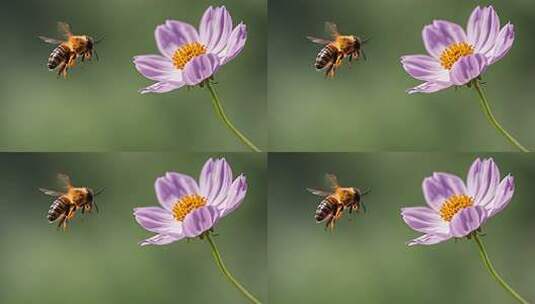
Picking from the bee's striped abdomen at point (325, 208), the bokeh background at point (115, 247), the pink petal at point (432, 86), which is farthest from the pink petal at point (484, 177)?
the bokeh background at point (115, 247)

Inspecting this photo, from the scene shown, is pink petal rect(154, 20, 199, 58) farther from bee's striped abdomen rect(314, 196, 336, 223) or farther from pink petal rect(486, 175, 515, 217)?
pink petal rect(486, 175, 515, 217)

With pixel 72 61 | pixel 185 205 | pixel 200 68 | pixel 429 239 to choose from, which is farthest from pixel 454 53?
pixel 72 61

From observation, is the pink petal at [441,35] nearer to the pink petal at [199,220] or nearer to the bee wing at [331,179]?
the bee wing at [331,179]

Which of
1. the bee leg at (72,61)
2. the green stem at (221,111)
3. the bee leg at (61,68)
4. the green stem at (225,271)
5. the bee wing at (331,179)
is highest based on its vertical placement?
the bee leg at (72,61)

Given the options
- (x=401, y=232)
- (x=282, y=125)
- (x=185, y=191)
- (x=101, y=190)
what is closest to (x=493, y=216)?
(x=401, y=232)

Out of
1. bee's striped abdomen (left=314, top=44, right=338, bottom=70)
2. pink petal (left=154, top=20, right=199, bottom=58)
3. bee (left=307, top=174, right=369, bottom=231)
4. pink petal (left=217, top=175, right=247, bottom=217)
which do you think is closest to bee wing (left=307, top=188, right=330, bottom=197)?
bee (left=307, top=174, right=369, bottom=231)

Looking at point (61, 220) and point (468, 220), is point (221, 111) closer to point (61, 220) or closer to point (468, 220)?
point (61, 220)
